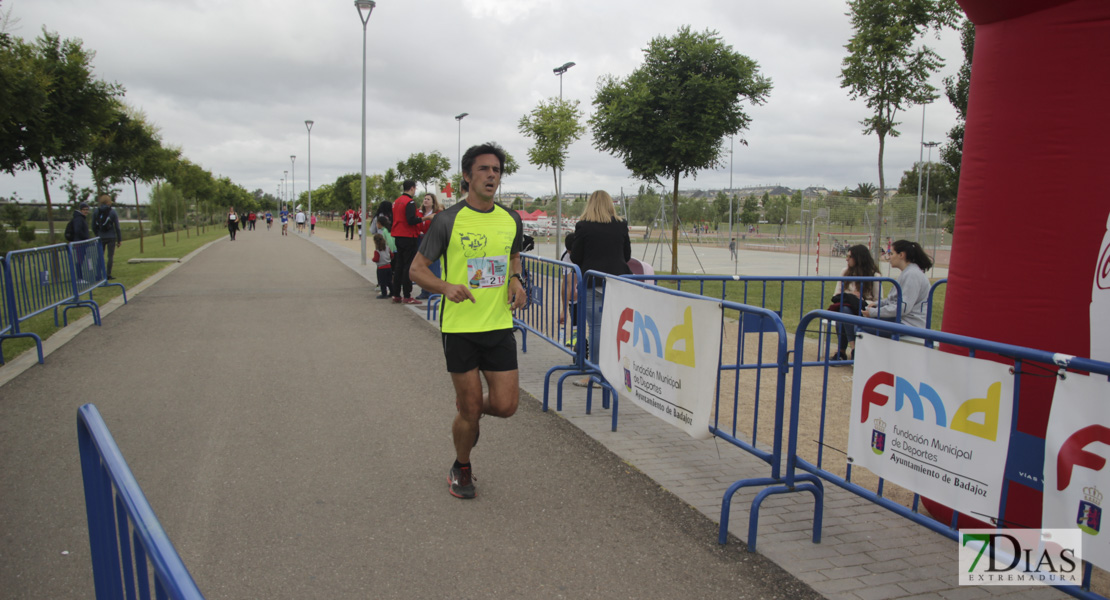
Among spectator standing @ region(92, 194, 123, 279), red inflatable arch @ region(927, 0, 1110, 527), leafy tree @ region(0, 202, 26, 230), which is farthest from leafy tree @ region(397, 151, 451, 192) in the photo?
red inflatable arch @ region(927, 0, 1110, 527)

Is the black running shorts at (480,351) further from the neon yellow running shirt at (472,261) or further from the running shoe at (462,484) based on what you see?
the running shoe at (462,484)

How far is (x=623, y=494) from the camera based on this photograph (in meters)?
4.29

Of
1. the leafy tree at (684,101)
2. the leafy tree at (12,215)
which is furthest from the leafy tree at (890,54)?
the leafy tree at (12,215)

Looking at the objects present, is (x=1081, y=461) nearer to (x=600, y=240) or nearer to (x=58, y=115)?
(x=600, y=240)

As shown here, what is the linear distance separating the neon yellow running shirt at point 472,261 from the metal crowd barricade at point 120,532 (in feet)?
6.59

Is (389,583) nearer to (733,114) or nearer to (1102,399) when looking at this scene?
(1102,399)

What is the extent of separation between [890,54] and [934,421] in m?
13.4

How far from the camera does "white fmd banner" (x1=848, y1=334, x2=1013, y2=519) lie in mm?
2768

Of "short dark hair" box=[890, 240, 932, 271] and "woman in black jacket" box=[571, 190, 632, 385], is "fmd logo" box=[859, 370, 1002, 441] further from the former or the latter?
"short dark hair" box=[890, 240, 932, 271]

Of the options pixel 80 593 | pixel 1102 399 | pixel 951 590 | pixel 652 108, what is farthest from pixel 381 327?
pixel 652 108

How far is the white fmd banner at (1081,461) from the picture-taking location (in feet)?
7.89

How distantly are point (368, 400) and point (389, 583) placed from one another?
3.26m

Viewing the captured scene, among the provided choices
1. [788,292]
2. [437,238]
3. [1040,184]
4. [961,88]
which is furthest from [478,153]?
[961,88]

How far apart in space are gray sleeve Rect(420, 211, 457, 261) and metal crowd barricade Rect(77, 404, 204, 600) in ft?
6.58
